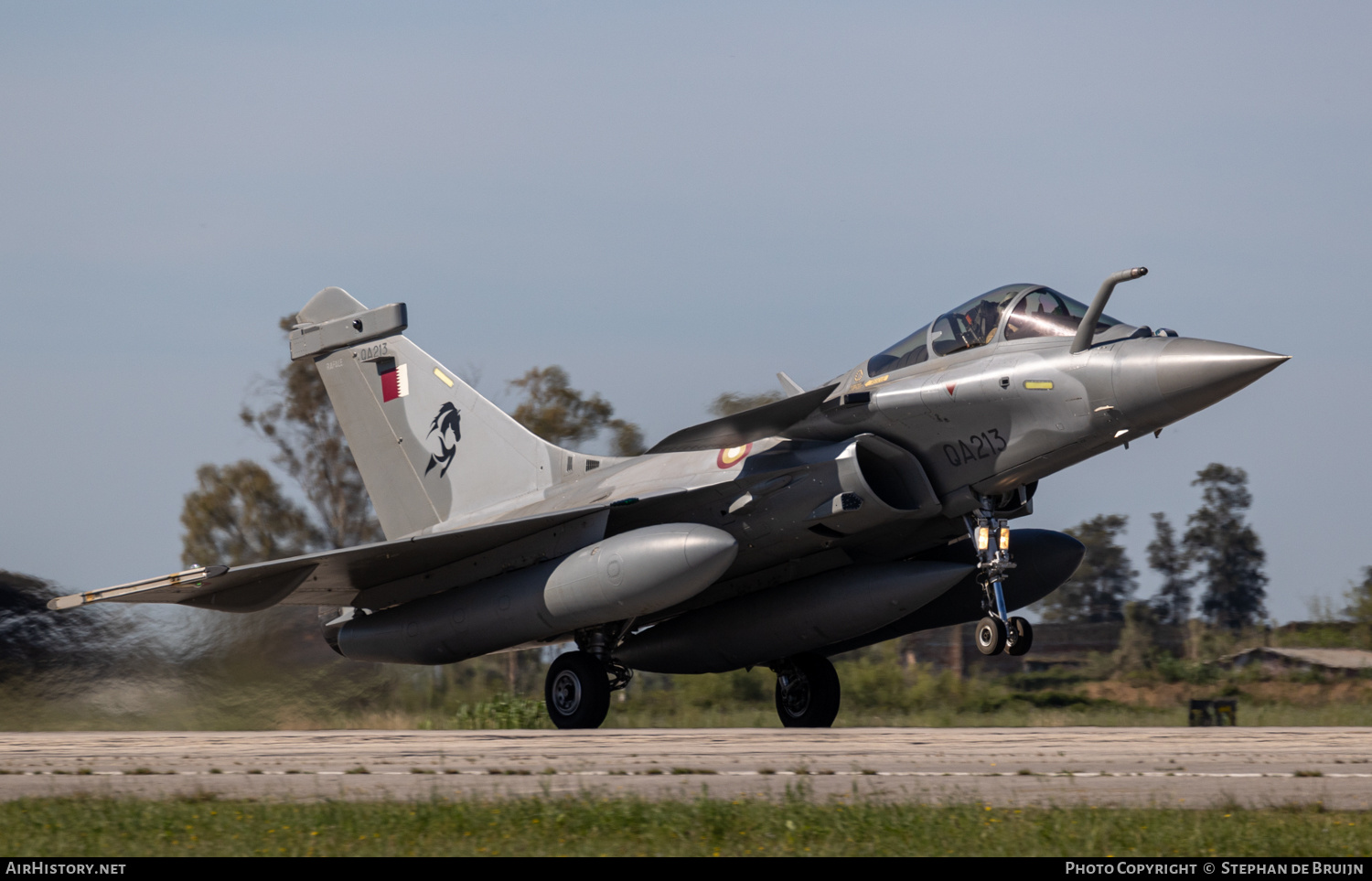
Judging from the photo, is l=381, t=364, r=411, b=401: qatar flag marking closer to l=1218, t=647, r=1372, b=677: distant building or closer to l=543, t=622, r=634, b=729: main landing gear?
l=543, t=622, r=634, b=729: main landing gear

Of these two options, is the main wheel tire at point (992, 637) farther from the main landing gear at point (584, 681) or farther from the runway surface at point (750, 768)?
the main landing gear at point (584, 681)

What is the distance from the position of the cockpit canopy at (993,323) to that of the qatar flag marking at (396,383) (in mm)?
6279

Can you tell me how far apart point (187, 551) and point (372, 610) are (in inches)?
834

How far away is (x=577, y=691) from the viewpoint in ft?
43.6

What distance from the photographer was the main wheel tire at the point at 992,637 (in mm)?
11508

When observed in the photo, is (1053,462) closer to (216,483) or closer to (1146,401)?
(1146,401)

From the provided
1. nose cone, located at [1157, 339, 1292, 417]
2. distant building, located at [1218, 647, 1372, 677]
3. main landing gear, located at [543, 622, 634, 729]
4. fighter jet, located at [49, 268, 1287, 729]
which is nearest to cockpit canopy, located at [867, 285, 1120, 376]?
fighter jet, located at [49, 268, 1287, 729]

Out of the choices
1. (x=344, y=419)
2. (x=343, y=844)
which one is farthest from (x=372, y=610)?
(x=343, y=844)

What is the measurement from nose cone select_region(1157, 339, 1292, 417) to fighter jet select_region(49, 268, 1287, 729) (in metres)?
0.02

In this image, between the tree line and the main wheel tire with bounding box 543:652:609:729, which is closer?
the main wheel tire with bounding box 543:652:609:729

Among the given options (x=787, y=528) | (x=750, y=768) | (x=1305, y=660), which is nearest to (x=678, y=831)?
(x=750, y=768)

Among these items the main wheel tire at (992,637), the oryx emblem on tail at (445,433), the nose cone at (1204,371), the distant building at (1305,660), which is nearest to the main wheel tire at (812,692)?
the main wheel tire at (992,637)

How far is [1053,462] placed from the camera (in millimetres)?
12016

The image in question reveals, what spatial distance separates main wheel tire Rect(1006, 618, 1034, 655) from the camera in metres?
11.5
